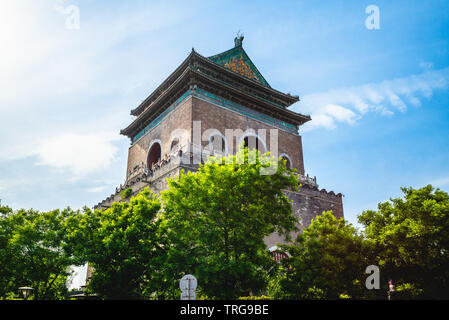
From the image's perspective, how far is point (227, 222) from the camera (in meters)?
12.2

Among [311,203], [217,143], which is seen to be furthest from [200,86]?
[311,203]

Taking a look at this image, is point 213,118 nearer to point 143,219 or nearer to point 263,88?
point 263,88

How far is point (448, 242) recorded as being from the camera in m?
11.7

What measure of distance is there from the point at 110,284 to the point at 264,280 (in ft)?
19.3

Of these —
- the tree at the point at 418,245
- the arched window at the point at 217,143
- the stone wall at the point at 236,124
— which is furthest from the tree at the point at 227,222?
the stone wall at the point at 236,124

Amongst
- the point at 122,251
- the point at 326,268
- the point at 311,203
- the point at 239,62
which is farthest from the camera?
the point at 239,62

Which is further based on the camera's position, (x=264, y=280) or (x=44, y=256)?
(x=44, y=256)

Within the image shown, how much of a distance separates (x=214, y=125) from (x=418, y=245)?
1410cm

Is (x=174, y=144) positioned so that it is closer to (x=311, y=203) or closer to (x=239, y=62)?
(x=239, y=62)

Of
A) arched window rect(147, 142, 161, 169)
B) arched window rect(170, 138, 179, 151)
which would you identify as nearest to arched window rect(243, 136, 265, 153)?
arched window rect(170, 138, 179, 151)

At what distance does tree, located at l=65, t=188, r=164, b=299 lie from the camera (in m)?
12.9

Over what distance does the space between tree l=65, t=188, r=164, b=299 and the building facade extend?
508cm

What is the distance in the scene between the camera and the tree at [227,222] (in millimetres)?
11344
